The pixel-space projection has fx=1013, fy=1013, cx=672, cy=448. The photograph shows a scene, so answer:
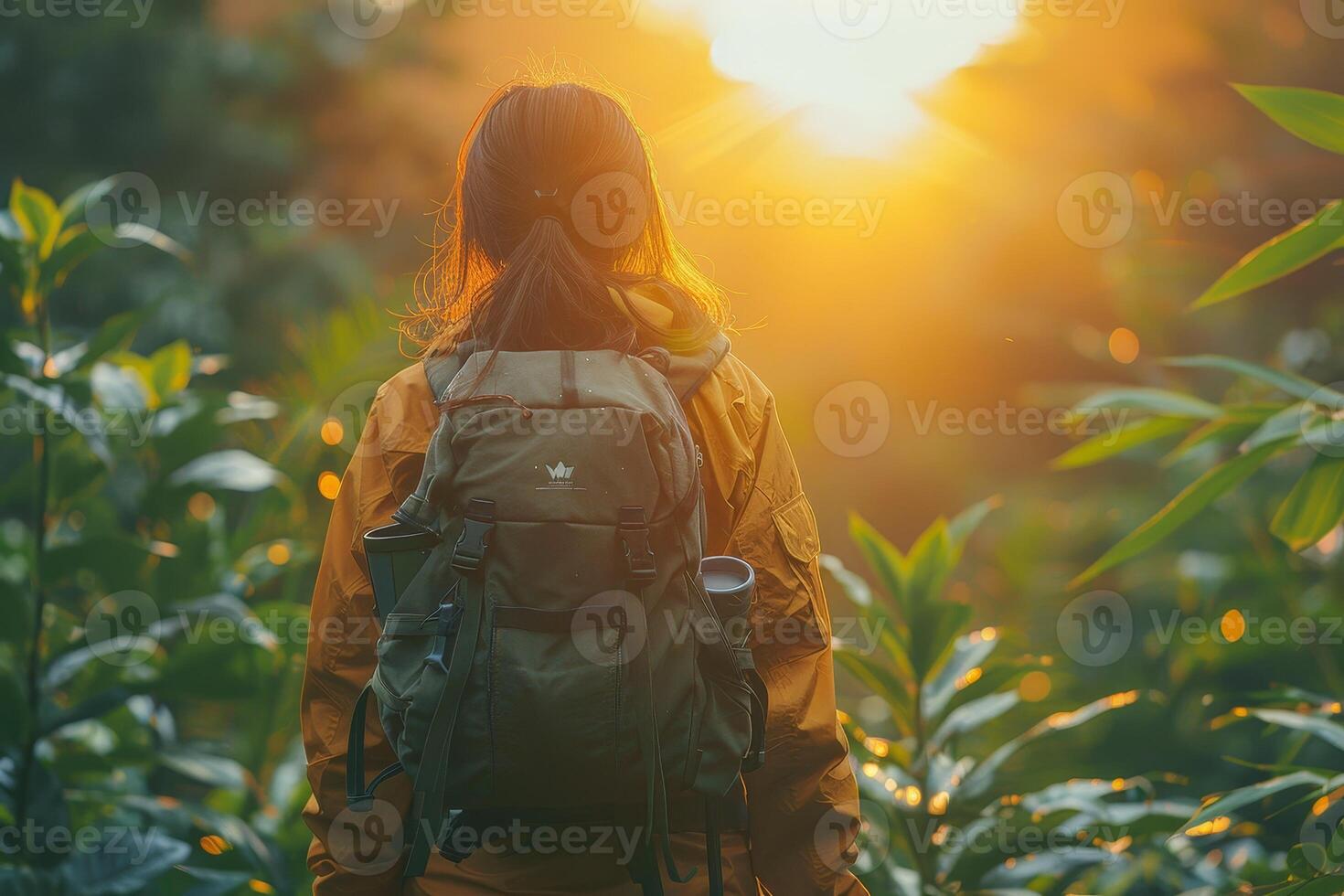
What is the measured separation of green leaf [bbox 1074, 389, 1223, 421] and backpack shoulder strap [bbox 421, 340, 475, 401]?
1084 millimetres

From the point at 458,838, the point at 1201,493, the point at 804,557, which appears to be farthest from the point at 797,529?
the point at 1201,493

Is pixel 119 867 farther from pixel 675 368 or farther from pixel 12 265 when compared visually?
pixel 675 368

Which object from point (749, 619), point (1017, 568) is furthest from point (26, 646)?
point (1017, 568)

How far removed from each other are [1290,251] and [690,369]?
0.92 meters

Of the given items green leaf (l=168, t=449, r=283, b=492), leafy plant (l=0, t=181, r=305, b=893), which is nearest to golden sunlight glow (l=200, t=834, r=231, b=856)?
leafy plant (l=0, t=181, r=305, b=893)

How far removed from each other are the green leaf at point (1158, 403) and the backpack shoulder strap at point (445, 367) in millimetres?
1084

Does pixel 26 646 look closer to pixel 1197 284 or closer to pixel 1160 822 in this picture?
pixel 1160 822

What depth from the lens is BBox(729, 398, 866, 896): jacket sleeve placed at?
112 cm

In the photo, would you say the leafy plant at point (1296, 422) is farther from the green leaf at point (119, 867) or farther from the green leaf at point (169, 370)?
the green leaf at point (169, 370)

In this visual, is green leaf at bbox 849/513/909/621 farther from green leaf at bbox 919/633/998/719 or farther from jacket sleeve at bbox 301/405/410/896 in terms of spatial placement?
jacket sleeve at bbox 301/405/410/896

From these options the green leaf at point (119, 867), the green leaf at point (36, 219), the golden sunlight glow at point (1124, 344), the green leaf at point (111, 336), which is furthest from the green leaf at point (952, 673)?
the golden sunlight glow at point (1124, 344)

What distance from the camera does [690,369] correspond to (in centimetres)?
113

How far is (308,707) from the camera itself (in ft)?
3.78

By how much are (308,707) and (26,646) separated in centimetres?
139
